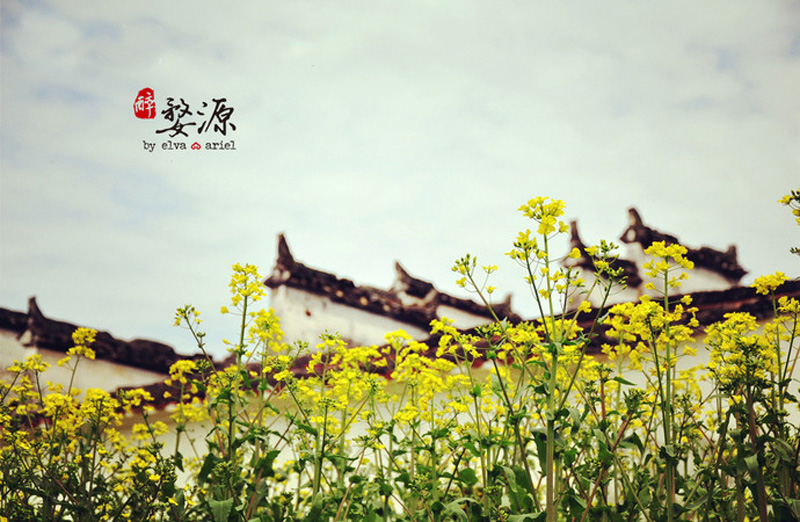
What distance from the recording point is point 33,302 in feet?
16.5

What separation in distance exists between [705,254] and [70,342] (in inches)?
222

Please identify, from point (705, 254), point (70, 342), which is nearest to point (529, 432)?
point (705, 254)

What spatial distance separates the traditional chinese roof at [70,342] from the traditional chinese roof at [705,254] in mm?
4089

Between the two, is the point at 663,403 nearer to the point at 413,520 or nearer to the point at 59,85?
the point at 413,520

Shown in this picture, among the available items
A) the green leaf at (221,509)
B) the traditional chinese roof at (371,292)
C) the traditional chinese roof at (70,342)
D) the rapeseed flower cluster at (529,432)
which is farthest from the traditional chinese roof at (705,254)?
the green leaf at (221,509)

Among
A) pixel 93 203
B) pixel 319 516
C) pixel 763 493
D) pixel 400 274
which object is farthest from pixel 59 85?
pixel 763 493

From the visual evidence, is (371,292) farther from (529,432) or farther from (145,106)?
(529,432)

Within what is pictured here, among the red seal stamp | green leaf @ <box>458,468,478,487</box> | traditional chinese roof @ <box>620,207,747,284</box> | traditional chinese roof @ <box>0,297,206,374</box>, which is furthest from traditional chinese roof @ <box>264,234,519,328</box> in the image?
green leaf @ <box>458,468,478,487</box>

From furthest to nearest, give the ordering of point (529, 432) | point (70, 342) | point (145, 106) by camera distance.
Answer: point (70, 342)
point (145, 106)
point (529, 432)

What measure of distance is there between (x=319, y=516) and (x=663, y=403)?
143cm

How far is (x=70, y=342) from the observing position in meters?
5.18

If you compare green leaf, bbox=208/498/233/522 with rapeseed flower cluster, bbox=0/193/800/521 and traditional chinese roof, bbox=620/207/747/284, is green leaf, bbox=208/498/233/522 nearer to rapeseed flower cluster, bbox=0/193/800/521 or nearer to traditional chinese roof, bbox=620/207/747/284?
rapeseed flower cluster, bbox=0/193/800/521

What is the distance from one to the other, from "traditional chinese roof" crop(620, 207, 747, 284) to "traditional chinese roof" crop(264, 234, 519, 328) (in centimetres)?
169

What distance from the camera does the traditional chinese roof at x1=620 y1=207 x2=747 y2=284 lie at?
18.1 feet
